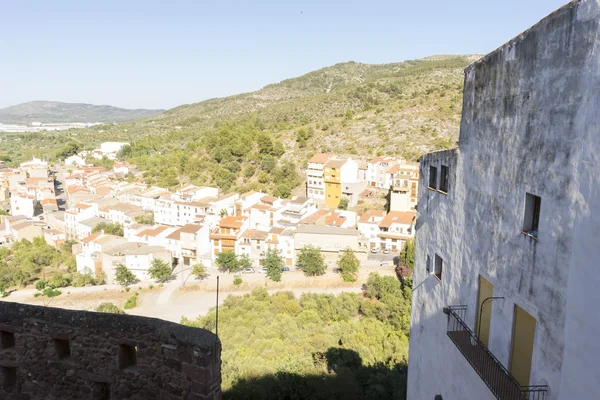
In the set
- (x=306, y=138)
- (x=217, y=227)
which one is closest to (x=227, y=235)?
(x=217, y=227)

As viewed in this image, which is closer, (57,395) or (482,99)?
(57,395)

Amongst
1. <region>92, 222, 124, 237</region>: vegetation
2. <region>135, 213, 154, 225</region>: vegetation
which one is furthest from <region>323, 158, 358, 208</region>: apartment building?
<region>92, 222, 124, 237</region>: vegetation

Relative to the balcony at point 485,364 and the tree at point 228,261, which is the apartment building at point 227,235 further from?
the balcony at point 485,364

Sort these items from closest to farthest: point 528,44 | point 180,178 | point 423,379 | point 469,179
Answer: point 528,44
point 469,179
point 423,379
point 180,178

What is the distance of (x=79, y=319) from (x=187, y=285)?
34.1 metres

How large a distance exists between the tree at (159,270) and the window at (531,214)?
119 feet

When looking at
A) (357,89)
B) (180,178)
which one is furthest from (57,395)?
(357,89)

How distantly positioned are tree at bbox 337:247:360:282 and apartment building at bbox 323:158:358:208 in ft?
43.3

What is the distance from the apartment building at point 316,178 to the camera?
164 ft

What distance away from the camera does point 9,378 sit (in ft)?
16.6

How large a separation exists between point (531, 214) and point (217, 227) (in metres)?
39.2

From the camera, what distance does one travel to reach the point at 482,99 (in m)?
5.69

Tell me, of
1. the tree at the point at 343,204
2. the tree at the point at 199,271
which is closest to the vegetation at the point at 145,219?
the tree at the point at 199,271

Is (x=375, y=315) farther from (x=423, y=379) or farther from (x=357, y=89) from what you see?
(x=357, y=89)
